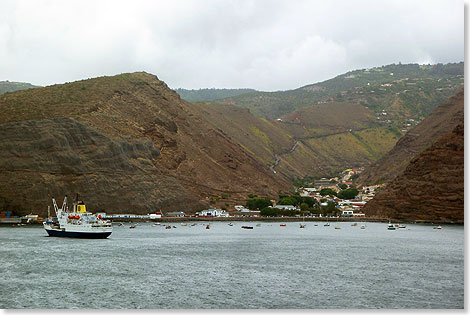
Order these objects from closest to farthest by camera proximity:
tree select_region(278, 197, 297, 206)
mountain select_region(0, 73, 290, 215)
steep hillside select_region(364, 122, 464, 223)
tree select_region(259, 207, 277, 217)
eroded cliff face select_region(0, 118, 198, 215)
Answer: eroded cliff face select_region(0, 118, 198, 215) < mountain select_region(0, 73, 290, 215) < steep hillside select_region(364, 122, 464, 223) < tree select_region(259, 207, 277, 217) < tree select_region(278, 197, 297, 206)

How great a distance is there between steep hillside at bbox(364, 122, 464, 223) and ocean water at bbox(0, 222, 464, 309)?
52.2m

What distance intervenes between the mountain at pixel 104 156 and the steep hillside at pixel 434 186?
5140 cm

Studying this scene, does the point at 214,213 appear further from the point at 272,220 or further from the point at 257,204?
the point at 272,220

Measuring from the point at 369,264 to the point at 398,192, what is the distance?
3705 inches

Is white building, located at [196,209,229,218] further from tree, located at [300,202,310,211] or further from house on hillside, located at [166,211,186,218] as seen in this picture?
tree, located at [300,202,310,211]

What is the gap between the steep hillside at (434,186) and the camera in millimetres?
140875

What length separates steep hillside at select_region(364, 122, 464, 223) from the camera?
462ft

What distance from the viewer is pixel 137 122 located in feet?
595

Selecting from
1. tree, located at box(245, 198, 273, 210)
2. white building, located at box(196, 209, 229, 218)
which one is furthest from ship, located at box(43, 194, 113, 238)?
tree, located at box(245, 198, 273, 210)

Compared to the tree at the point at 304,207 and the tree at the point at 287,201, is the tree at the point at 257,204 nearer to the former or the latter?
the tree at the point at 287,201

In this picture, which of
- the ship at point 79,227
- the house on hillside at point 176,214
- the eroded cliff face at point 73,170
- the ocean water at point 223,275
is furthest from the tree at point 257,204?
the ship at point 79,227

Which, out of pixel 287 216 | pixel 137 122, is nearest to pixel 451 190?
pixel 287 216

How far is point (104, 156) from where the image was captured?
150 metres

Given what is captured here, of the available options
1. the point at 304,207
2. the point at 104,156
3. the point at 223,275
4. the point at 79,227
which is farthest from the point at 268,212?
the point at 223,275
